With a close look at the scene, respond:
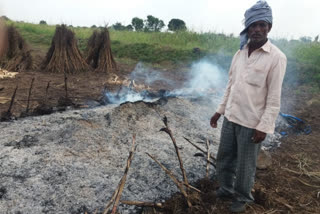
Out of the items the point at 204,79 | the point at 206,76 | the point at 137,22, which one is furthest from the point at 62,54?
the point at 137,22

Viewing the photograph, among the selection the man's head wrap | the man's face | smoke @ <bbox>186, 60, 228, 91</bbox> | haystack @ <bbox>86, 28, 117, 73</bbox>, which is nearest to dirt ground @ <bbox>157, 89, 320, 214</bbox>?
the man's face

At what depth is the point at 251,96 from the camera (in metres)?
2.08

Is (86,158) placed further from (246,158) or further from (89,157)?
(246,158)

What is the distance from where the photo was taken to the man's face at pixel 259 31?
6.63ft

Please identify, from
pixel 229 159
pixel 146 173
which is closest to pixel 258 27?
pixel 229 159

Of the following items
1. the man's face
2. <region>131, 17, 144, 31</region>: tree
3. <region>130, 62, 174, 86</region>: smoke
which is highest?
<region>131, 17, 144, 31</region>: tree

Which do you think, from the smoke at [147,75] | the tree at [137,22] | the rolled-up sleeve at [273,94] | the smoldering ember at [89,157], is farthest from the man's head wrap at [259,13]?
the tree at [137,22]

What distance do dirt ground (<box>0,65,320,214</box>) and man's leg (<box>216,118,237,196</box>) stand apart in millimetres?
162

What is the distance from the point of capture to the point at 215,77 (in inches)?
344

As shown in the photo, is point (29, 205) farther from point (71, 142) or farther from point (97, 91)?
point (97, 91)

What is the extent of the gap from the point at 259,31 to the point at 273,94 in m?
0.50

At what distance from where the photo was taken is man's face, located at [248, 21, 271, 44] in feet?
6.63

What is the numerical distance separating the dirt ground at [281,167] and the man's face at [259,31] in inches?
59.3

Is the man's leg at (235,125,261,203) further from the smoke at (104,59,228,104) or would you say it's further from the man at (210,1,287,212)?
the smoke at (104,59,228,104)
